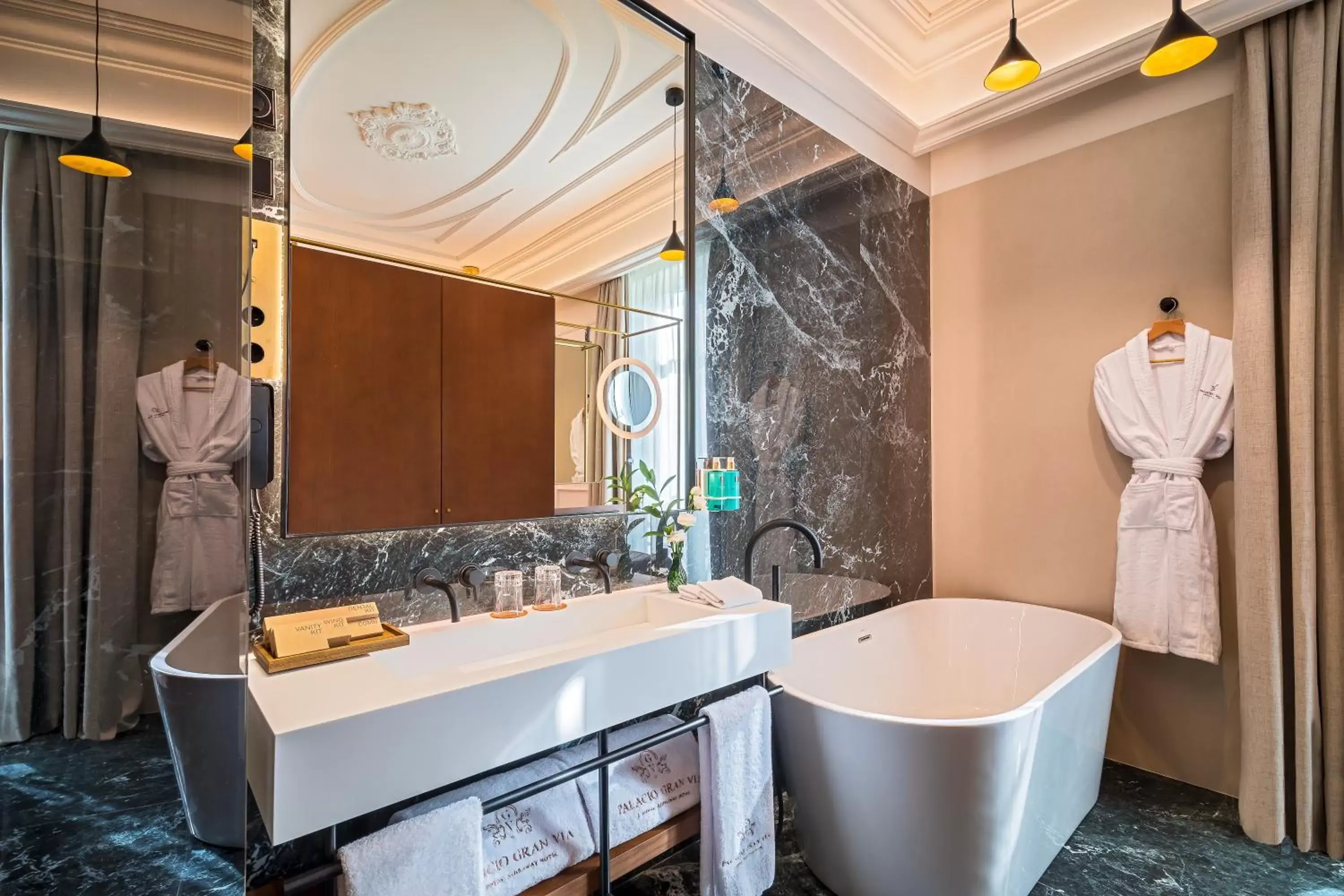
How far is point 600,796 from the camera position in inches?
58.1

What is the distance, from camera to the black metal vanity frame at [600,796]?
107cm

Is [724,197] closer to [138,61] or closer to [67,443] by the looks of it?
[138,61]

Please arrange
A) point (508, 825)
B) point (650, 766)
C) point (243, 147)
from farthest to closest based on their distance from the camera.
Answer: point (650, 766), point (508, 825), point (243, 147)

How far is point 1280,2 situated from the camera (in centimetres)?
204

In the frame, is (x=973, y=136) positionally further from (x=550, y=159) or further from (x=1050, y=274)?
(x=550, y=159)

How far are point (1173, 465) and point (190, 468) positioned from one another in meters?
2.94

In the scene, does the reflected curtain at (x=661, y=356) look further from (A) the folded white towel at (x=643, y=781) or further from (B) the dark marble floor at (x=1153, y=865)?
(B) the dark marble floor at (x=1153, y=865)

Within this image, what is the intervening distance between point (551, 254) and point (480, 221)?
219 millimetres

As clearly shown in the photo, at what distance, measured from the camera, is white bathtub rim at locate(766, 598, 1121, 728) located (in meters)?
1.55

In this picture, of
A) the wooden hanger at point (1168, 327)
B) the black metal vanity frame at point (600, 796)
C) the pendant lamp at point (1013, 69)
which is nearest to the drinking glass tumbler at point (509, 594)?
the black metal vanity frame at point (600, 796)

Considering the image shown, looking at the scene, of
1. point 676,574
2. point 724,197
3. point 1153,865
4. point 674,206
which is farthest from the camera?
point 724,197

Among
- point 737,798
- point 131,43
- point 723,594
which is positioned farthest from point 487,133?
point 737,798

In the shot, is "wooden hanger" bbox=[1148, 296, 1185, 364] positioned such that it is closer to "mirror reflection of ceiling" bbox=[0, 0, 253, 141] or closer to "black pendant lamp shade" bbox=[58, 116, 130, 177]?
"mirror reflection of ceiling" bbox=[0, 0, 253, 141]

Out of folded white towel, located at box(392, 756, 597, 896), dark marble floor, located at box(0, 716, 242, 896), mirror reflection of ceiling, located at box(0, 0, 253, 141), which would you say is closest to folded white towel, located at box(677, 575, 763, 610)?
folded white towel, located at box(392, 756, 597, 896)
